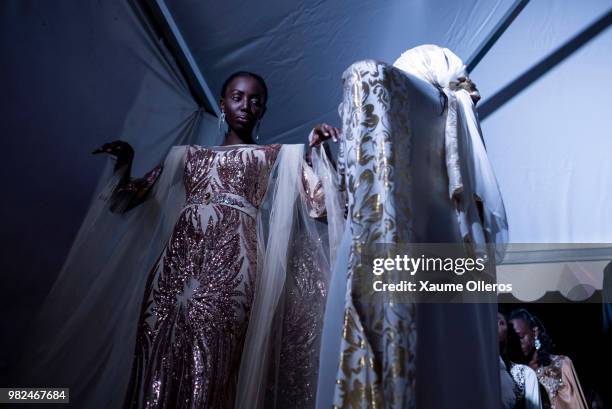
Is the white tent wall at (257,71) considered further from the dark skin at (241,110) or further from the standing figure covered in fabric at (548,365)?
the standing figure covered in fabric at (548,365)

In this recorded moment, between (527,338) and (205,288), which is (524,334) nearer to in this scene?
(527,338)

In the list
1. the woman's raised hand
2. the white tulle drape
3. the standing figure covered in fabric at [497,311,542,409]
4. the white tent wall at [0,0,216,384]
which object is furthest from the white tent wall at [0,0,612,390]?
the woman's raised hand

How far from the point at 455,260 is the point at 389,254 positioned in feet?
0.69

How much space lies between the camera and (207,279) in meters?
1.38

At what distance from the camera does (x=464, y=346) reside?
0.94 meters

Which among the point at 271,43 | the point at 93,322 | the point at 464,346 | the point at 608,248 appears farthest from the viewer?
the point at 271,43

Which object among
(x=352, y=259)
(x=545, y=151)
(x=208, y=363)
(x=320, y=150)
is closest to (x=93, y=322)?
(x=208, y=363)

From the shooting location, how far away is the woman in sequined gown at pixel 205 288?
128 centimetres

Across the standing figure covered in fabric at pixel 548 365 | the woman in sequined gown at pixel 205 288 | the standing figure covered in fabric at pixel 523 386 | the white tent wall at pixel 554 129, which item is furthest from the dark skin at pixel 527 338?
the woman in sequined gown at pixel 205 288

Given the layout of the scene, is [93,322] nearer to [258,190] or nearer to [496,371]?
[258,190]

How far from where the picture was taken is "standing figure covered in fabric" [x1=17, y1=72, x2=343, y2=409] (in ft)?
4.30

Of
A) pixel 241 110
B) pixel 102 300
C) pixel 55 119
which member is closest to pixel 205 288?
pixel 102 300

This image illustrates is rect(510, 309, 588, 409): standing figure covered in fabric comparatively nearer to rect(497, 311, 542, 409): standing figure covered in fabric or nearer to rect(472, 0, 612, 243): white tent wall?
rect(497, 311, 542, 409): standing figure covered in fabric

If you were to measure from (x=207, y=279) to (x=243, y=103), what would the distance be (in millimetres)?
680
